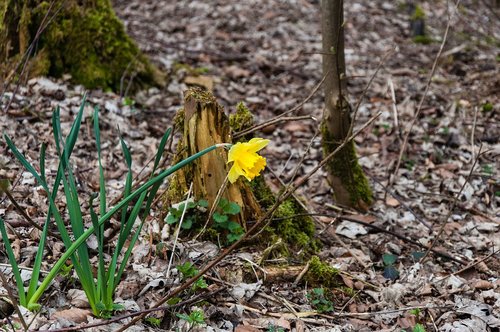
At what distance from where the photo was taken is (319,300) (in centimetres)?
285

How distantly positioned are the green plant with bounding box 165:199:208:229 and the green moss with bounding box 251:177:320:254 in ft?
1.39

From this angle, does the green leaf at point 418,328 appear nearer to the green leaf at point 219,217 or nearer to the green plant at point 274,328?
the green plant at point 274,328

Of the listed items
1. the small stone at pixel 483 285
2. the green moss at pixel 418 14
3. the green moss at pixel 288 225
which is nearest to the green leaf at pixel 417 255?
the small stone at pixel 483 285

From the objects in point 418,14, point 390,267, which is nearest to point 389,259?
point 390,267

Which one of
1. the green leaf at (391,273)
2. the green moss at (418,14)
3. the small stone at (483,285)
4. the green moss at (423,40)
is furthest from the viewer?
the green moss at (418,14)

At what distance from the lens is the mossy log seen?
15.8 ft

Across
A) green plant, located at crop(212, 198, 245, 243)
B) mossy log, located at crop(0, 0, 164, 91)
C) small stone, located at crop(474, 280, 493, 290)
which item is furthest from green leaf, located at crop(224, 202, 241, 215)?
mossy log, located at crop(0, 0, 164, 91)

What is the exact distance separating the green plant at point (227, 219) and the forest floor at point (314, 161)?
103 millimetres

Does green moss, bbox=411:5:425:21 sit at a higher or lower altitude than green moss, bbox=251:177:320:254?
higher

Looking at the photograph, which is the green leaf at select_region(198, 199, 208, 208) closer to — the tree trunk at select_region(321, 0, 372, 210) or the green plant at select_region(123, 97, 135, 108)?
the tree trunk at select_region(321, 0, 372, 210)

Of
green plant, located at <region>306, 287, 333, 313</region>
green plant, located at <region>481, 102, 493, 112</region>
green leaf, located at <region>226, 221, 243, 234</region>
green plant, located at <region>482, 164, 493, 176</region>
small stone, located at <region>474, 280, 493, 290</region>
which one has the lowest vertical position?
small stone, located at <region>474, 280, 493, 290</region>

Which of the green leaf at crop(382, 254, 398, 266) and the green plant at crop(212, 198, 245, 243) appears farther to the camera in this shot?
the green leaf at crop(382, 254, 398, 266)

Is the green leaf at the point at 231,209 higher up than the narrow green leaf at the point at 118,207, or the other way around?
Answer: the narrow green leaf at the point at 118,207

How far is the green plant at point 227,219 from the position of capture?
9.64 feet
